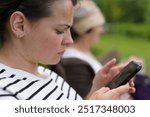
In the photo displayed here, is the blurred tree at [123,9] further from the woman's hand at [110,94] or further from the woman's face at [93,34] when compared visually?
the woman's hand at [110,94]

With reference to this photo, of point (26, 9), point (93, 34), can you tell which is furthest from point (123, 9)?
point (26, 9)

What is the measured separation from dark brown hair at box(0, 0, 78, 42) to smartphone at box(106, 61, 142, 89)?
393mm

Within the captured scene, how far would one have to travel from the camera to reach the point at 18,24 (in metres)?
1.79

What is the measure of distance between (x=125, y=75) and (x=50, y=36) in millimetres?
361

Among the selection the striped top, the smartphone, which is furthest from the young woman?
the smartphone

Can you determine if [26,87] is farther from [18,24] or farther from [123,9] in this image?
[123,9]

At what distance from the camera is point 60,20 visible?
181cm

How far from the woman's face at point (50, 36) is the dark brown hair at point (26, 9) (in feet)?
0.07

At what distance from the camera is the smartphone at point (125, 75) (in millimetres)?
1925

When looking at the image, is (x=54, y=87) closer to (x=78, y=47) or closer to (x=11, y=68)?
(x=11, y=68)

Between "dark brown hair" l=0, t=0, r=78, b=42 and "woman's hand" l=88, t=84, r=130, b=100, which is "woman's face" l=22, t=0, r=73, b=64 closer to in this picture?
"dark brown hair" l=0, t=0, r=78, b=42

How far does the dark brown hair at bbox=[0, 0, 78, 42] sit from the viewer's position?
1.80 m

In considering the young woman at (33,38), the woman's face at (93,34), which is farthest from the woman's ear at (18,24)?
the woman's face at (93,34)

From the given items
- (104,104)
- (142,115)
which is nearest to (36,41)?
(104,104)
